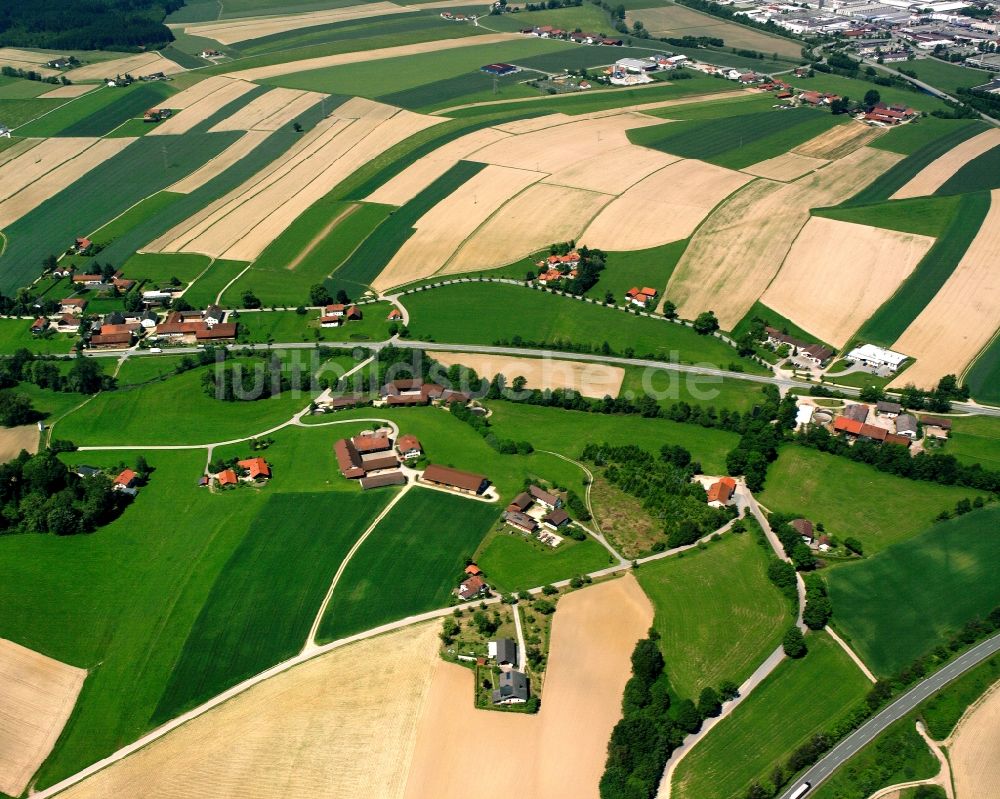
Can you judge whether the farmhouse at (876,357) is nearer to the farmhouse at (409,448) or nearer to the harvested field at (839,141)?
the farmhouse at (409,448)

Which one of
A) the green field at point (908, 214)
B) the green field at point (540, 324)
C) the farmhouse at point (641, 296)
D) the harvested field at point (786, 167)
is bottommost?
the green field at point (540, 324)

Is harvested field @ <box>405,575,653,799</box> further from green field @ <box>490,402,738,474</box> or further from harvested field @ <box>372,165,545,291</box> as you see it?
harvested field @ <box>372,165,545,291</box>

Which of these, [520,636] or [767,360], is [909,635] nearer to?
[520,636]

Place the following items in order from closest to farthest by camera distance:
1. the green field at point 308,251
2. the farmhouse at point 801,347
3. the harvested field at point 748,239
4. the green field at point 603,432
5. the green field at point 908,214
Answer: the green field at point 603,432 < the farmhouse at point 801,347 < the harvested field at point 748,239 < the green field at point 908,214 < the green field at point 308,251

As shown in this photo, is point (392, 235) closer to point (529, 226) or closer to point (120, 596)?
point (529, 226)

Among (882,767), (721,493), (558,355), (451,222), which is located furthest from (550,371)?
(882,767)

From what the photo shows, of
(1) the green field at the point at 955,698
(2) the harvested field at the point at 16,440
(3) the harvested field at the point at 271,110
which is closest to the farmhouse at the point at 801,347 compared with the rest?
(1) the green field at the point at 955,698
